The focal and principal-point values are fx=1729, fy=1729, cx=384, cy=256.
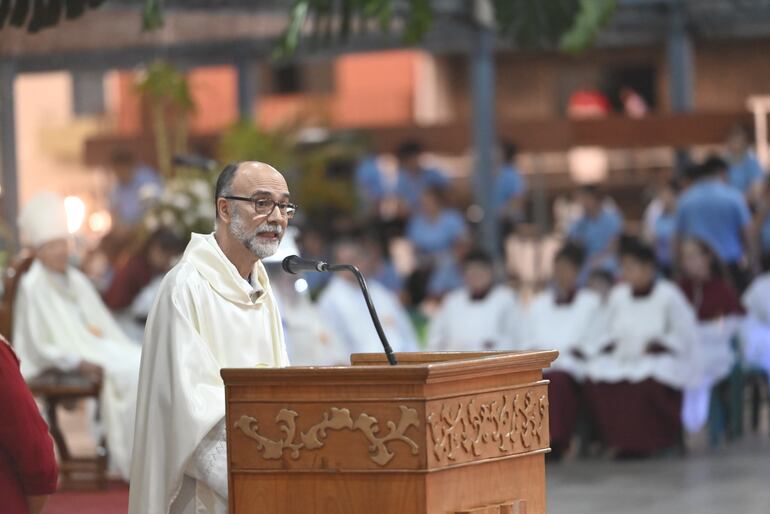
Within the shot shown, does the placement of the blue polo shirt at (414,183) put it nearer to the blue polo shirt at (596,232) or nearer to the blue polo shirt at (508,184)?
the blue polo shirt at (508,184)

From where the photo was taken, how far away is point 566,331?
11.3 metres

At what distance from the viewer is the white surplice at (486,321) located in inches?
453

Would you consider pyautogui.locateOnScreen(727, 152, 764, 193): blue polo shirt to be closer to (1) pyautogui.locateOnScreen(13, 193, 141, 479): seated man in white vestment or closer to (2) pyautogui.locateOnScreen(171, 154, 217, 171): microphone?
(2) pyautogui.locateOnScreen(171, 154, 217, 171): microphone

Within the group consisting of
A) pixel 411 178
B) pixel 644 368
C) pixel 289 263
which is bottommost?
pixel 644 368

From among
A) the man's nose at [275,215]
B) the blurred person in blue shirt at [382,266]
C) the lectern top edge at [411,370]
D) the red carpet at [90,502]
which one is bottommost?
the red carpet at [90,502]

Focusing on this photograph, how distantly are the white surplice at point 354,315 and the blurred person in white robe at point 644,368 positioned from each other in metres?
1.49

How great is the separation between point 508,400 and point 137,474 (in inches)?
39.6

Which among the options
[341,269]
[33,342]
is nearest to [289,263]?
[341,269]

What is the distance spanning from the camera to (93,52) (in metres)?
14.3

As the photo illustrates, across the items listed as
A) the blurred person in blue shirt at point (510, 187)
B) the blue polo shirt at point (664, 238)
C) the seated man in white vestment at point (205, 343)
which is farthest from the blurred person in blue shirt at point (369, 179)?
the seated man in white vestment at point (205, 343)

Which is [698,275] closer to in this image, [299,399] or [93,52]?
[93,52]

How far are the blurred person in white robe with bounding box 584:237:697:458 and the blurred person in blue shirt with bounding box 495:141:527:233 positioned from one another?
439 cm

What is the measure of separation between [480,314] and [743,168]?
4.04m

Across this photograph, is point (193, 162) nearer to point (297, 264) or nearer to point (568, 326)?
point (568, 326)
